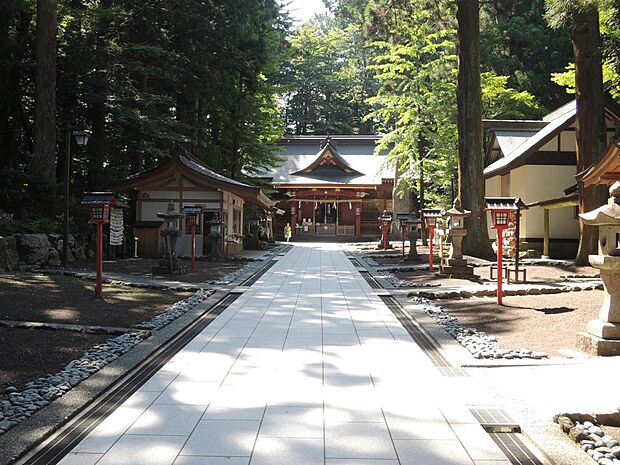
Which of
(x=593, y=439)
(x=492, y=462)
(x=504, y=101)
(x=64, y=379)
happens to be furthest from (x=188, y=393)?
(x=504, y=101)

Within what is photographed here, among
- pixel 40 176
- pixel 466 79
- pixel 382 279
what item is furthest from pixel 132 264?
pixel 466 79

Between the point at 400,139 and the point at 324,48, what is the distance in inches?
1113

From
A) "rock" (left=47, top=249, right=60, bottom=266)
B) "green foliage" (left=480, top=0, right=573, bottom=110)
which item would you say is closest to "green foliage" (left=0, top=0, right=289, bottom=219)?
"rock" (left=47, top=249, right=60, bottom=266)

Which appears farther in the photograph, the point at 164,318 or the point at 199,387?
the point at 164,318

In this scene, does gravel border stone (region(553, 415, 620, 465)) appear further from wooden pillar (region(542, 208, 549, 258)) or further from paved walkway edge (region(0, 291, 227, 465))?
wooden pillar (region(542, 208, 549, 258))

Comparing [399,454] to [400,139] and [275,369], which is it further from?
[400,139]

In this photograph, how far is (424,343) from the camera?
7.05m

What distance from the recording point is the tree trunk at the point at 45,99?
16.2 meters

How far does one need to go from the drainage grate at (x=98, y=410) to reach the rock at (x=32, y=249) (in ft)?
27.6

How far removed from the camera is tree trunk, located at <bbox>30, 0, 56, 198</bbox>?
53.3 ft

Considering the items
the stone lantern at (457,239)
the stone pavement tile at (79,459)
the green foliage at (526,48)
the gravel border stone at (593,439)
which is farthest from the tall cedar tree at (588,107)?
the stone pavement tile at (79,459)

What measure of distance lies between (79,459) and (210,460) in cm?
82

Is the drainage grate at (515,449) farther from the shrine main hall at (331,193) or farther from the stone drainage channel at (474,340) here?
the shrine main hall at (331,193)

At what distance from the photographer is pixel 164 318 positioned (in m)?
8.49
